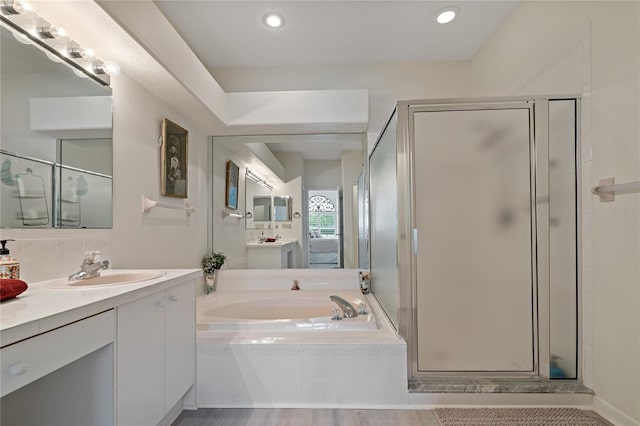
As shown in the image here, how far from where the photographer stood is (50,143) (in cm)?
125

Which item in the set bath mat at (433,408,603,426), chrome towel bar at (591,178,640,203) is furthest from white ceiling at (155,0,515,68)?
bath mat at (433,408,603,426)

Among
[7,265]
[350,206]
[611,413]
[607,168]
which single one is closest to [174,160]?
[7,265]

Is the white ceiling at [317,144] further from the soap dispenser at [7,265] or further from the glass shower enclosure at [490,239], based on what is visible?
the soap dispenser at [7,265]

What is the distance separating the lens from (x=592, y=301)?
4.99ft

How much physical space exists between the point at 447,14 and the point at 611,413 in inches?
104

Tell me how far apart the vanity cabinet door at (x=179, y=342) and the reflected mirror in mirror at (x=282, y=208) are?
1.60m

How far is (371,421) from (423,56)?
9.54ft

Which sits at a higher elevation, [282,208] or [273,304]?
[282,208]

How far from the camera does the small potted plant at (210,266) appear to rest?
2.68 metres

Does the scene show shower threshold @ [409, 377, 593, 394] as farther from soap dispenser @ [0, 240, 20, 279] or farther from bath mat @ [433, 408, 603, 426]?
soap dispenser @ [0, 240, 20, 279]

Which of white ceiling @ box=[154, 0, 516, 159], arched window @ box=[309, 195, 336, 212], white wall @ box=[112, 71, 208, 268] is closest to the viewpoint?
white wall @ box=[112, 71, 208, 268]

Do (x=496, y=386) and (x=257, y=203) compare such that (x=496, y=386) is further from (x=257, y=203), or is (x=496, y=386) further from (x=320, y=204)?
(x=257, y=203)

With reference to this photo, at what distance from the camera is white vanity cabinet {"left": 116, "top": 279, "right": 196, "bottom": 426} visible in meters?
1.05

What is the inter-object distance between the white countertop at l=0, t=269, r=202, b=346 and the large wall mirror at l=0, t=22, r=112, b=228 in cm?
35
